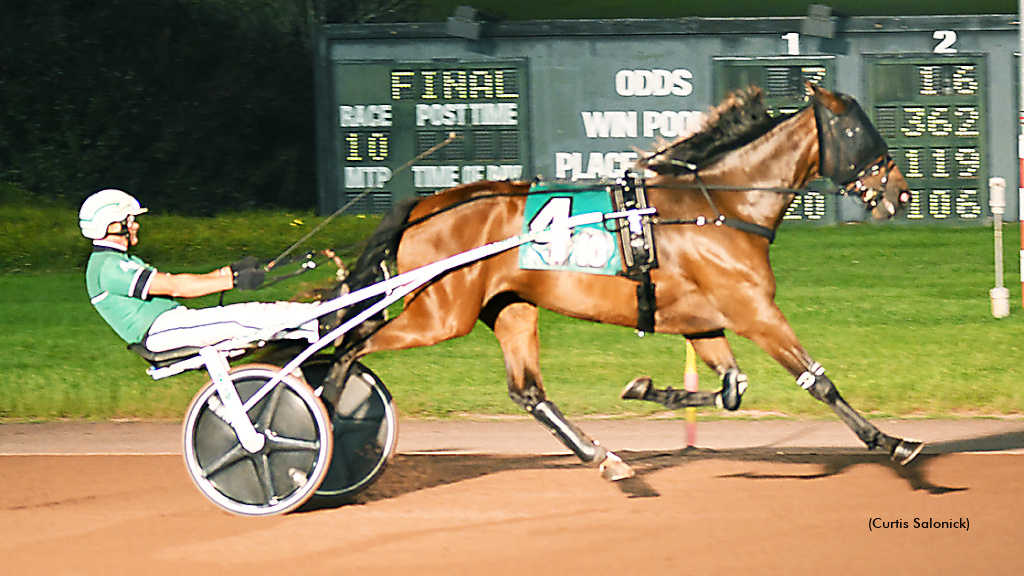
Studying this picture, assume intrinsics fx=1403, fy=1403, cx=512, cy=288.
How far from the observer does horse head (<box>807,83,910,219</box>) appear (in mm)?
6500

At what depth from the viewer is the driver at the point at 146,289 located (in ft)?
18.9

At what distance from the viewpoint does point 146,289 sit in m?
5.76

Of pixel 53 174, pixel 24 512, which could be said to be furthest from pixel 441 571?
pixel 53 174

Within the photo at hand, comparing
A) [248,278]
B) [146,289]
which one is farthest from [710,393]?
[146,289]

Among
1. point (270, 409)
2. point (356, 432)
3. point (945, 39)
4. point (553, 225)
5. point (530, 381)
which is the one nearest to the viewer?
point (270, 409)

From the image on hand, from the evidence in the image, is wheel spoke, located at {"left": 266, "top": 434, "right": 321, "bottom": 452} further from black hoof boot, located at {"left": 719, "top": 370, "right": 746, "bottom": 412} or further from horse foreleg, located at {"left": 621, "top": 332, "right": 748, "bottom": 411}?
black hoof boot, located at {"left": 719, "top": 370, "right": 746, "bottom": 412}

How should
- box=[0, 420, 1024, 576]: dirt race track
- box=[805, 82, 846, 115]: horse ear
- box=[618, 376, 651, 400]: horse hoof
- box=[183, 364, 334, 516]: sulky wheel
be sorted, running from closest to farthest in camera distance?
box=[0, 420, 1024, 576]: dirt race track, box=[183, 364, 334, 516]: sulky wheel, box=[805, 82, 846, 115]: horse ear, box=[618, 376, 651, 400]: horse hoof

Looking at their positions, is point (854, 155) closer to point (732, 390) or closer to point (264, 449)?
point (732, 390)

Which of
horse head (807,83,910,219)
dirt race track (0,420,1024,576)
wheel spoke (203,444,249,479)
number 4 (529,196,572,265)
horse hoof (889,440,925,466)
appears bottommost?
dirt race track (0,420,1024,576)

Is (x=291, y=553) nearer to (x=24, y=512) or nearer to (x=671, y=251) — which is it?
(x=24, y=512)

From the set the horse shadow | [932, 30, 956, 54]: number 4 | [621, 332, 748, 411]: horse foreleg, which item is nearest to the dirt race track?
the horse shadow

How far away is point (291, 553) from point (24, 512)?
4.84ft

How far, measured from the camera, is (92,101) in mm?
24703

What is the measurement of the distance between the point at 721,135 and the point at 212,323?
2597 millimetres
